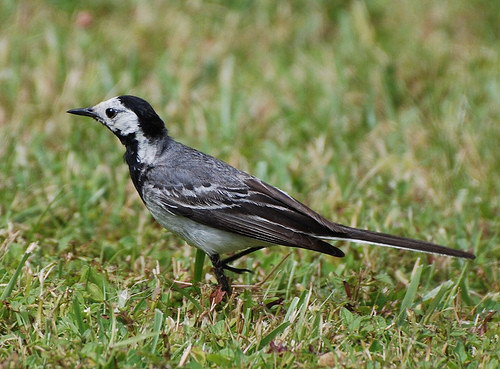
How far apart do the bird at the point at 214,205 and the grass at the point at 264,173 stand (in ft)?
0.92

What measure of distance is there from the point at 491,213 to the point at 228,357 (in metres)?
3.12

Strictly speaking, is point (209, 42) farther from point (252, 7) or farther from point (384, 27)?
point (384, 27)

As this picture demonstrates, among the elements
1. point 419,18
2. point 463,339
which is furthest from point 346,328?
point 419,18

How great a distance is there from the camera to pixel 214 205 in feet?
16.4

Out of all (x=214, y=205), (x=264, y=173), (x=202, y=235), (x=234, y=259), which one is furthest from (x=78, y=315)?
(x=264, y=173)

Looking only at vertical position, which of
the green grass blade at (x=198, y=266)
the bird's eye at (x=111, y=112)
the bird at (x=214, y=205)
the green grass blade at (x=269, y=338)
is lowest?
the green grass blade at (x=269, y=338)

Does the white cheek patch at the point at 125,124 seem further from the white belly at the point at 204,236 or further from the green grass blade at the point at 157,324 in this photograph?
the green grass blade at the point at 157,324

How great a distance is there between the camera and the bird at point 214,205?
484 cm

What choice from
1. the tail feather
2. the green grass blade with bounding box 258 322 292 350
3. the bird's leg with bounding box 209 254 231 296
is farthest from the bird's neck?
the green grass blade with bounding box 258 322 292 350

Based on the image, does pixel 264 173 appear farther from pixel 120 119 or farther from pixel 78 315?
pixel 78 315

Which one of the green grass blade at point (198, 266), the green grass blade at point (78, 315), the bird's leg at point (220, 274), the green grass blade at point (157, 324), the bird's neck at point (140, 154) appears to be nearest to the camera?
the green grass blade at point (157, 324)

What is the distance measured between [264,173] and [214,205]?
179cm

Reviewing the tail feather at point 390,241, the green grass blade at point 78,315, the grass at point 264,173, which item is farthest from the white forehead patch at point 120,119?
the tail feather at point 390,241

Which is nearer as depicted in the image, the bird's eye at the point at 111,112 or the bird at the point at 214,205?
the bird at the point at 214,205
